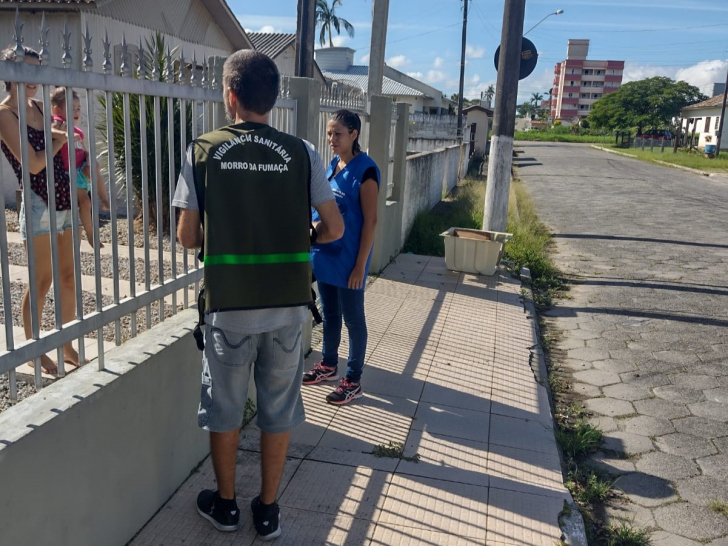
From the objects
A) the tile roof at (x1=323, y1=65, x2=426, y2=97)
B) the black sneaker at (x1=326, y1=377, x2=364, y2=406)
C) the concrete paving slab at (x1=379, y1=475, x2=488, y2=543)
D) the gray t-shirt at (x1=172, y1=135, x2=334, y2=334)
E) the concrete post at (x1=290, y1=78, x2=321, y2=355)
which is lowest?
the concrete paving slab at (x1=379, y1=475, x2=488, y2=543)

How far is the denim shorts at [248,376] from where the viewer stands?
2496 mm

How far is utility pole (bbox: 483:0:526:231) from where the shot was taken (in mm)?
8398

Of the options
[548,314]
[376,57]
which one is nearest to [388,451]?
[548,314]

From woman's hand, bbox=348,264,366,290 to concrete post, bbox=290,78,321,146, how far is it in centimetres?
104

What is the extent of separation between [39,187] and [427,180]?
951cm

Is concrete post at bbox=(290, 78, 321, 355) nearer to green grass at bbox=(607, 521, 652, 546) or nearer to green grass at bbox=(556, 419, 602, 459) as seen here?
green grass at bbox=(556, 419, 602, 459)

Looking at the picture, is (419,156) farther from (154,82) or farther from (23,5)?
(154,82)

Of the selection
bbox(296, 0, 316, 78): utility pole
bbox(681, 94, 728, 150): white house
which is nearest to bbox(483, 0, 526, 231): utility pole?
bbox(296, 0, 316, 78): utility pole

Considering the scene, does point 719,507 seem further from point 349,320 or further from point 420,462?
point 349,320

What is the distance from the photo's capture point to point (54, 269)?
2301 millimetres

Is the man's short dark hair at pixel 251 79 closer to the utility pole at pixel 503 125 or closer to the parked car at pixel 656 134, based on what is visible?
the utility pole at pixel 503 125

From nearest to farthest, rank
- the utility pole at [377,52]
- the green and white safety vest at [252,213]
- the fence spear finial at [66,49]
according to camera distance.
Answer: the fence spear finial at [66,49], the green and white safety vest at [252,213], the utility pole at [377,52]

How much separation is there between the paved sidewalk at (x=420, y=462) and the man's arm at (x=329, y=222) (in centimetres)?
124

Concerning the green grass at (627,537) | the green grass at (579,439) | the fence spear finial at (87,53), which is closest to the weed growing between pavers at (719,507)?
the green grass at (627,537)
